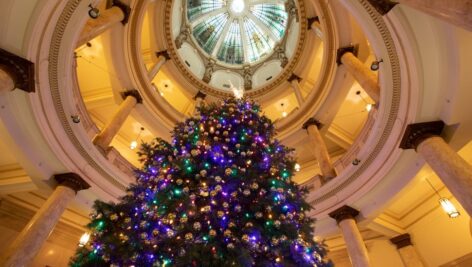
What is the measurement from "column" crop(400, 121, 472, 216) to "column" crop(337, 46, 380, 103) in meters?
2.00

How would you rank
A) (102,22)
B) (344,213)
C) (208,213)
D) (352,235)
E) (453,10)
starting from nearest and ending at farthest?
(453,10) < (208,213) < (352,235) < (344,213) < (102,22)

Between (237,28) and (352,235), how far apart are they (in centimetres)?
1853

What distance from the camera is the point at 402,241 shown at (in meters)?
9.52

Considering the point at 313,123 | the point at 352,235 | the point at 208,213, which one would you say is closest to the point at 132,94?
the point at 313,123

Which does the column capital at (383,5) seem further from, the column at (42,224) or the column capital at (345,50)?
the column at (42,224)

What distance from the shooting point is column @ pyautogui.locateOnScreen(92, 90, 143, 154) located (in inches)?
335

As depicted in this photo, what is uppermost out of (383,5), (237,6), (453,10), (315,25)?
(237,6)

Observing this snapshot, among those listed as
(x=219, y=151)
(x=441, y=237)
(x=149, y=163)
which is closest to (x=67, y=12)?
(x=149, y=163)

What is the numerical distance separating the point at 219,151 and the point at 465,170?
4515 millimetres

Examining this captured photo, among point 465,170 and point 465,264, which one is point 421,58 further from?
point 465,264

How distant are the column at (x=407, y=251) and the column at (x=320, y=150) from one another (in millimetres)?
3539

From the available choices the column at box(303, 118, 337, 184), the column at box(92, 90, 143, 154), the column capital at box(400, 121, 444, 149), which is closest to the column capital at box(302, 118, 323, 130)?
the column at box(303, 118, 337, 184)

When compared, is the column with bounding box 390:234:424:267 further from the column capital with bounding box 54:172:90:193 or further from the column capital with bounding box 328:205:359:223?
the column capital with bounding box 54:172:90:193

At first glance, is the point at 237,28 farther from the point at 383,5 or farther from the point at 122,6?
the point at 383,5
